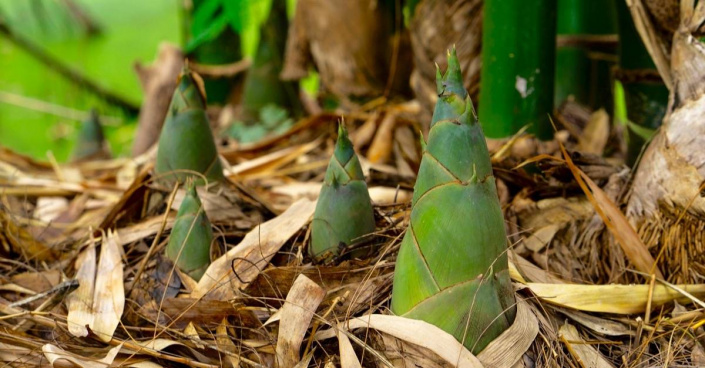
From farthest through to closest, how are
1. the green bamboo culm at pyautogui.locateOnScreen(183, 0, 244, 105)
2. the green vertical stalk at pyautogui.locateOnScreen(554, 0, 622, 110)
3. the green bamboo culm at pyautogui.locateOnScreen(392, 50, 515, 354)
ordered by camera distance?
1. the green bamboo culm at pyautogui.locateOnScreen(183, 0, 244, 105)
2. the green vertical stalk at pyautogui.locateOnScreen(554, 0, 622, 110)
3. the green bamboo culm at pyautogui.locateOnScreen(392, 50, 515, 354)

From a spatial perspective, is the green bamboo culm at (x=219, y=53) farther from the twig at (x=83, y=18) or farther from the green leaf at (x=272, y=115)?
the twig at (x=83, y=18)

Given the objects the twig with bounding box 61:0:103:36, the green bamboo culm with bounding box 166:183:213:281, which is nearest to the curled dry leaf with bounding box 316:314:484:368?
the green bamboo culm with bounding box 166:183:213:281

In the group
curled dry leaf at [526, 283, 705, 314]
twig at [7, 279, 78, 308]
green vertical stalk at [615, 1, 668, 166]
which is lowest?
curled dry leaf at [526, 283, 705, 314]

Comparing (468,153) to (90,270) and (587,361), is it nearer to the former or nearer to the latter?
(587,361)

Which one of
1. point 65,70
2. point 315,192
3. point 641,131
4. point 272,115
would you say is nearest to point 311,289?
point 315,192

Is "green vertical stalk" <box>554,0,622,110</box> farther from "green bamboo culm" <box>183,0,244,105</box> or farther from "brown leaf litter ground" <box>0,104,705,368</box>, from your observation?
"green bamboo culm" <box>183,0,244,105</box>

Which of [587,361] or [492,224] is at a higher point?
[492,224]

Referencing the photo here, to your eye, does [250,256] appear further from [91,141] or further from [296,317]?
[91,141]

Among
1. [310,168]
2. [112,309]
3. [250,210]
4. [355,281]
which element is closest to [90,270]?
[112,309]

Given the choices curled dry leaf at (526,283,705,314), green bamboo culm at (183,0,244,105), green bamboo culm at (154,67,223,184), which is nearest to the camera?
curled dry leaf at (526,283,705,314)
